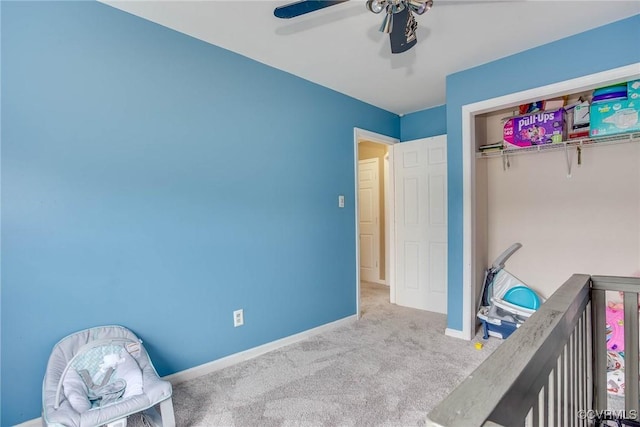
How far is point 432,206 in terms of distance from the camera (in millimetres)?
3562

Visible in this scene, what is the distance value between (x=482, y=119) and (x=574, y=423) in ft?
9.15

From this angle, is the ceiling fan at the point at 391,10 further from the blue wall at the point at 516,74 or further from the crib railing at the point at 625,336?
the crib railing at the point at 625,336

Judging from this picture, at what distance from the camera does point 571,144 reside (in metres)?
2.60

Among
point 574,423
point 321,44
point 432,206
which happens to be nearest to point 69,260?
point 321,44

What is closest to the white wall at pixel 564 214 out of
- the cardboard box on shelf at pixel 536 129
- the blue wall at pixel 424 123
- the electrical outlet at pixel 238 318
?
the cardboard box on shelf at pixel 536 129

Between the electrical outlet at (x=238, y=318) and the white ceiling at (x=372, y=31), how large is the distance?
2.03m

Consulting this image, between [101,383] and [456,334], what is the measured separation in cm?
270

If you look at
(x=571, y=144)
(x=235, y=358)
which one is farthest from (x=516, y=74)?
(x=235, y=358)

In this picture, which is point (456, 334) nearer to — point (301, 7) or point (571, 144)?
point (571, 144)

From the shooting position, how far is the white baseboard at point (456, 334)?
2.84 m

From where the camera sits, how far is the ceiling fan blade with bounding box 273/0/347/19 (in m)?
1.39

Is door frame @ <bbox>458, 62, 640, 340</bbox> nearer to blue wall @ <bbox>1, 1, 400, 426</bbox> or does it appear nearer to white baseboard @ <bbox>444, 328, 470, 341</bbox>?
white baseboard @ <bbox>444, 328, 470, 341</bbox>

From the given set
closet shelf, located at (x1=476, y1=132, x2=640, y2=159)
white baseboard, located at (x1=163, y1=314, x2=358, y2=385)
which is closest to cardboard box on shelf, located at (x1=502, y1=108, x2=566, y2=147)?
closet shelf, located at (x1=476, y1=132, x2=640, y2=159)

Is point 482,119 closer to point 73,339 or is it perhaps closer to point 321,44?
point 321,44
